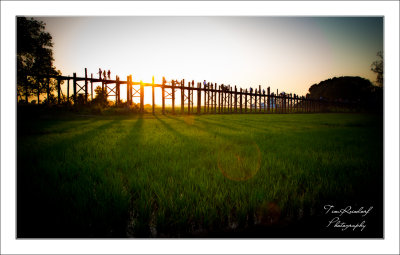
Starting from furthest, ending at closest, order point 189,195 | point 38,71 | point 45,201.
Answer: point 38,71
point 189,195
point 45,201

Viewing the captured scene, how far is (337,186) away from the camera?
1.45 metres

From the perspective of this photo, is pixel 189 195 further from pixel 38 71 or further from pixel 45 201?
pixel 38 71

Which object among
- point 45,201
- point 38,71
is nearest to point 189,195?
point 45,201

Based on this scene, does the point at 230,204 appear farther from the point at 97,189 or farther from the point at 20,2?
the point at 20,2

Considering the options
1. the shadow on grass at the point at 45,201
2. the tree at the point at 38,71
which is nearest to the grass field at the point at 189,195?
the shadow on grass at the point at 45,201

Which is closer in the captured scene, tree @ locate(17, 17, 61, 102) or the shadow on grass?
the shadow on grass

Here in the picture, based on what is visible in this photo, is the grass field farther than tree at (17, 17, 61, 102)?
No

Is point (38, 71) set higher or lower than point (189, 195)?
higher

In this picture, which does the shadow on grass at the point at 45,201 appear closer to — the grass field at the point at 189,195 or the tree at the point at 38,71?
the grass field at the point at 189,195

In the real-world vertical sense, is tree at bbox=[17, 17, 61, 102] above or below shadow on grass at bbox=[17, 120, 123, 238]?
above

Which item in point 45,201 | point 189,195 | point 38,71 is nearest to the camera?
point 45,201

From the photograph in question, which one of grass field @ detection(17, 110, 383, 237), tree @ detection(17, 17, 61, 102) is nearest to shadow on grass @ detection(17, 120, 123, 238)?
grass field @ detection(17, 110, 383, 237)

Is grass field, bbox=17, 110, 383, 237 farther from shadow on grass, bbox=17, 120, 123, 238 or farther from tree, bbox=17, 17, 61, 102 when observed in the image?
tree, bbox=17, 17, 61, 102

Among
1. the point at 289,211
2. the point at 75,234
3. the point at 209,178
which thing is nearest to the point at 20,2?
the point at 75,234
